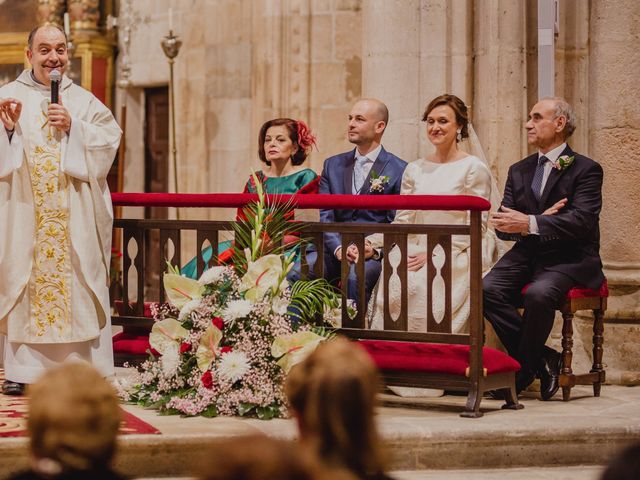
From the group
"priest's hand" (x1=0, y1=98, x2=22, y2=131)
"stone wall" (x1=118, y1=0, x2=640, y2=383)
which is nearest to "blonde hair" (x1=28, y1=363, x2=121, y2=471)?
"priest's hand" (x1=0, y1=98, x2=22, y2=131)

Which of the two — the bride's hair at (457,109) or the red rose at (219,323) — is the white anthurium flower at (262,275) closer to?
the red rose at (219,323)

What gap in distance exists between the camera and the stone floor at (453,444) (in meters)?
5.25

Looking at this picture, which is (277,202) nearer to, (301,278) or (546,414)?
(301,278)

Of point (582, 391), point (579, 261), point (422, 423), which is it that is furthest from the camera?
point (582, 391)

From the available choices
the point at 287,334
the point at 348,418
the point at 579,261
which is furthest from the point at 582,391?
the point at 348,418

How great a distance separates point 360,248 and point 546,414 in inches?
46.5

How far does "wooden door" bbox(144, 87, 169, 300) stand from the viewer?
39.4 ft

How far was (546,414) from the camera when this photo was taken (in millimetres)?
6055

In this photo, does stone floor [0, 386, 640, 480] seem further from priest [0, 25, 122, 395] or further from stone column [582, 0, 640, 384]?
stone column [582, 0, 640, 384]

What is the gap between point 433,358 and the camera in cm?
605

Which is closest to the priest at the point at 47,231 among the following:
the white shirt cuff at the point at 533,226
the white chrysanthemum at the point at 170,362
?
the white chrysanthemum at the point at 170,362

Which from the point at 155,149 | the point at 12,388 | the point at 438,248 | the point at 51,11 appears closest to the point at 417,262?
the point at 438,248

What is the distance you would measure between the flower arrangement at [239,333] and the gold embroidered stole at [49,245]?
52 centimetres

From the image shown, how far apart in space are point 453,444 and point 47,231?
227cm
